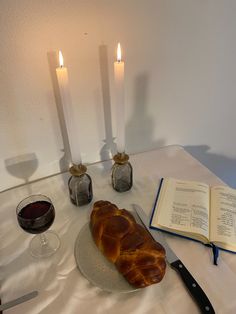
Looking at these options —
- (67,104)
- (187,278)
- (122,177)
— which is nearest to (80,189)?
(122,177)

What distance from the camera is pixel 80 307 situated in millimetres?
471

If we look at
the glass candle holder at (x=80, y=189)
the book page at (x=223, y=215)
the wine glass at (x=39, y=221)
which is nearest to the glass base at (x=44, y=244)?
the wine glass at (x=39, y=221)

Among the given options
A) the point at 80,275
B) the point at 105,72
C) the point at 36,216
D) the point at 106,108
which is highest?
the point at 105,72

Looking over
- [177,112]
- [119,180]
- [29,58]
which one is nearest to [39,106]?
[29,58]

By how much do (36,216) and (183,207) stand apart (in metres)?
0.36

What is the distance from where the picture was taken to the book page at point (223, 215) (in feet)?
1.87

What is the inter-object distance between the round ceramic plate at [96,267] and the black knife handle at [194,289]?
0.10 m

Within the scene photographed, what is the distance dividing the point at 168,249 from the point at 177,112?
51 centimetres

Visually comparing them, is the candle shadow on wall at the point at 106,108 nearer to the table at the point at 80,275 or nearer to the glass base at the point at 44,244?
the table at the point at 80,275

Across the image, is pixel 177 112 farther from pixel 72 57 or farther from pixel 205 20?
pixel 72 57

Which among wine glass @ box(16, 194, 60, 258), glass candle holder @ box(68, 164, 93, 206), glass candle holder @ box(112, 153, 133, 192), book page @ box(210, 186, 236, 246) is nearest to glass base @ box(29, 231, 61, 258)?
wine glass @ box(16, 194, 60, 258)

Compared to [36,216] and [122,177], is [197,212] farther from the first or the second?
[36,216]

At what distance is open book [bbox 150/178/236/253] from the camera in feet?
1.89

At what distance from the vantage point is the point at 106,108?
790mm
